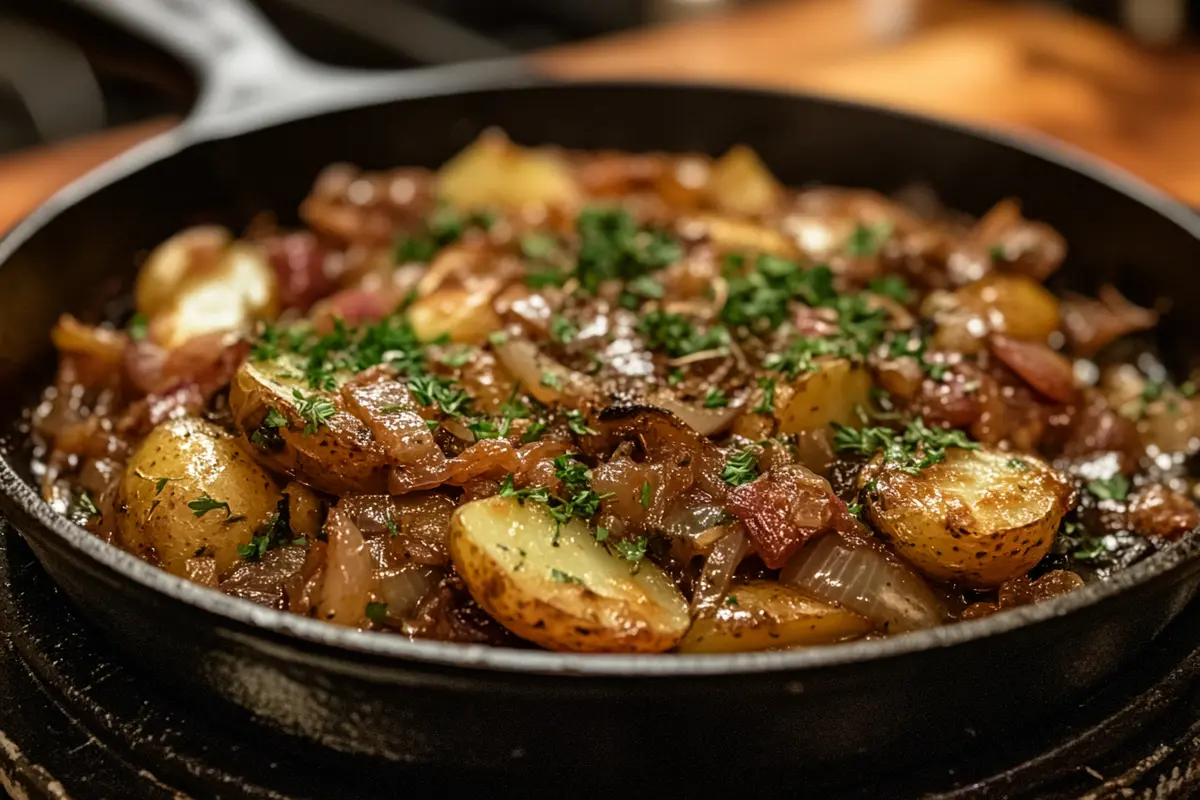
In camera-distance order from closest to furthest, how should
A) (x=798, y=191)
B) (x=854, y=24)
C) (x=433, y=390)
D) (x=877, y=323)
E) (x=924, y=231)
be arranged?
(x=433, y=390), (x=877, y=323), (x=924, y=231), (x=798, y=191), (x=854, y=24)

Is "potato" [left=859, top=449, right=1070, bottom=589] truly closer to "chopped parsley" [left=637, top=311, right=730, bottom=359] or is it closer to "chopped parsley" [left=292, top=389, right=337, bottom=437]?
"chopped parsley" [left=637, top=311, right=730, bottom=359]

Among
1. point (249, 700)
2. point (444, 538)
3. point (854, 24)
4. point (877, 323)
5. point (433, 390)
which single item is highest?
point (854, 24)

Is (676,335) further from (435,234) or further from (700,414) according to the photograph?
(435,234)

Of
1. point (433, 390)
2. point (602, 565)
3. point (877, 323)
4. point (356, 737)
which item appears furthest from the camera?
point (877, 323)

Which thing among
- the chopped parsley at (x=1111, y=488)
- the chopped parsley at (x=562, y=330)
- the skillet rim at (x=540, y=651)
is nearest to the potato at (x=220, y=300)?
the chopped parsley at (x=562, y=330)

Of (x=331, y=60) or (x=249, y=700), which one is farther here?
(x=331, y=60)

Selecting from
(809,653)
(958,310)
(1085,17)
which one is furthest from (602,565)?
(1085,17)

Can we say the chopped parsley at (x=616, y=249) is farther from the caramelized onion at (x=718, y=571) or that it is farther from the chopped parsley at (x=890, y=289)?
the caramelized onion at (x=718, y=571)

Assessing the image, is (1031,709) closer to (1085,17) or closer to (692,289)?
(692,289)
